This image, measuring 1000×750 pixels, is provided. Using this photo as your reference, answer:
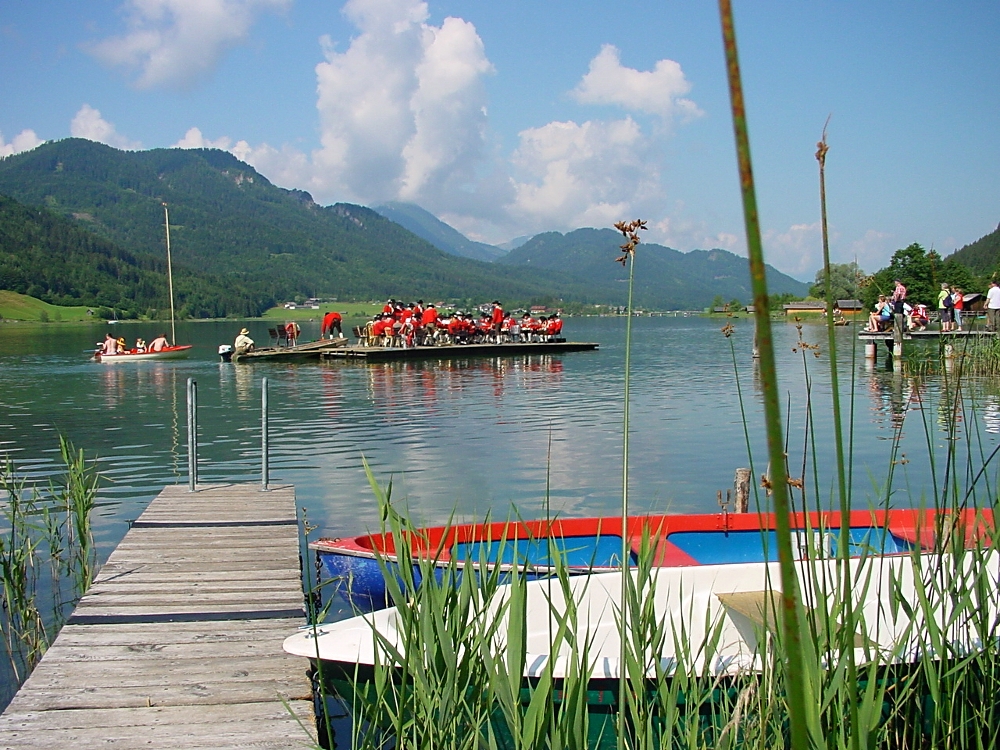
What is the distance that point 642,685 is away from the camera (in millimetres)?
2375

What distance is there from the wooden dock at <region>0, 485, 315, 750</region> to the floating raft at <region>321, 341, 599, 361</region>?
24.2 meters

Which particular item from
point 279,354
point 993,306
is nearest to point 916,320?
point 993,306

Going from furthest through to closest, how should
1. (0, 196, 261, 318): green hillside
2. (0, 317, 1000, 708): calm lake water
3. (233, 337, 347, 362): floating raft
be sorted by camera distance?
(0, 196, 261, 318): green hillside, (233, 337, 347, 362): floating raft, (0, 317, 1000, 708): calm lake water

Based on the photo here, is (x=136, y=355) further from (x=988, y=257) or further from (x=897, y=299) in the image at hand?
(x=988, y=257)

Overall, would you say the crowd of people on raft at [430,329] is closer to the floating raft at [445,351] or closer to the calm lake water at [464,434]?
the floating raft at [445,351]

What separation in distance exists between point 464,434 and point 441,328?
63.1 ft

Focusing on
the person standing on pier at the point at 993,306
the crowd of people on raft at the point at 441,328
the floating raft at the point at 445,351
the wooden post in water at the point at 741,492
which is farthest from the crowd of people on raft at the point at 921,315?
the crowd of people on raft at the point at 441,328

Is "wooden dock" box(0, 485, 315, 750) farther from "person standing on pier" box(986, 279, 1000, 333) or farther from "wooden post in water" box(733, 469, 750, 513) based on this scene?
"person standing on pier" box(986, 279, 1000, 333)

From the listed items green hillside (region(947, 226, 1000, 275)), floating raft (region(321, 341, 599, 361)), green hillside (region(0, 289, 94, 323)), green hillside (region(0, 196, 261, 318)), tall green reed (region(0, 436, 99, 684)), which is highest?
green hillside (region(0, 196, 261, 318))

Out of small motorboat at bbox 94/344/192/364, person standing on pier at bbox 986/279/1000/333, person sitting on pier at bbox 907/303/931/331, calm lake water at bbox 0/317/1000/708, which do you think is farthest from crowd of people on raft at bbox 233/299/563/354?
person standing on pier at bbox 986/279/1000/333

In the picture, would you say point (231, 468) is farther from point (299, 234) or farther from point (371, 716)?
point (299, 234)

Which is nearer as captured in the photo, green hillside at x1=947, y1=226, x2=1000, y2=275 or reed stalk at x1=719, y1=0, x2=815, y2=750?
reed stalk at x1=719, y1=0, x2=815, y2=750

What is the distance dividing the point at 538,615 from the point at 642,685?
177 cm

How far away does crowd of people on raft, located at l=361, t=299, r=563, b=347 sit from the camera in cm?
3325
